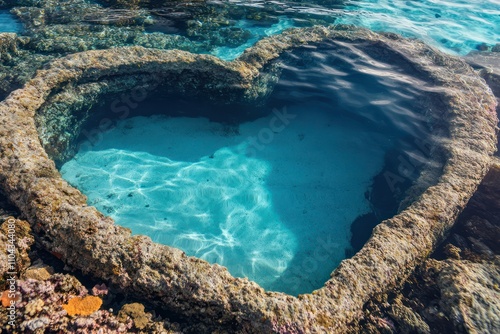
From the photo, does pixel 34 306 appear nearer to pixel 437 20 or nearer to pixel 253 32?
pixel 253 32

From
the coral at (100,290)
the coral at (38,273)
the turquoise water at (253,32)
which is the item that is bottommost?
the coral at (100,290)

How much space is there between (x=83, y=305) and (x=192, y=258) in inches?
50.4

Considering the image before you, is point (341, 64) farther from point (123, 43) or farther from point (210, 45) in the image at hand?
point (123, 43)

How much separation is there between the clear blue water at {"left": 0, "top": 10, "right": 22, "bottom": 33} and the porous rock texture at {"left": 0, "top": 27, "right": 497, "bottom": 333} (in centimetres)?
661

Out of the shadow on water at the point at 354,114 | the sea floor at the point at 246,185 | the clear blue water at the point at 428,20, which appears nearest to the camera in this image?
the sea floor at the point at 246,185

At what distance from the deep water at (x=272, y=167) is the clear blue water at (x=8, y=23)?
282 inches

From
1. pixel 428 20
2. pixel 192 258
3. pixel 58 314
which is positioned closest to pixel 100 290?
pixel 58 314

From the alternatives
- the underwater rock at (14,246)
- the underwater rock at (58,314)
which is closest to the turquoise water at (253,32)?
the underwater rock at (14,246)

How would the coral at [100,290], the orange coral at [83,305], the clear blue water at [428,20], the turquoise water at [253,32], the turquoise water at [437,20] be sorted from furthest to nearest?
the turquoise water at [437,20] → the clear blue water at [428,20] → the turquoise water at [253,32] → the coral at [100,290] → the orange coral at [83,305]

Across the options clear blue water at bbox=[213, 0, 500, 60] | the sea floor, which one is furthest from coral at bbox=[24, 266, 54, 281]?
clear blue water at bbox=[213, 0, 500, 60]

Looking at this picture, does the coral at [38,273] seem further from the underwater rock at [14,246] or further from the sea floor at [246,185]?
the sea floor at [246,185]

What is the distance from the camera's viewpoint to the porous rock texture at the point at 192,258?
3.52 metres

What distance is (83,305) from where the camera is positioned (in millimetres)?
3350

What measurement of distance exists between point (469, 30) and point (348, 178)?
1425 cm
